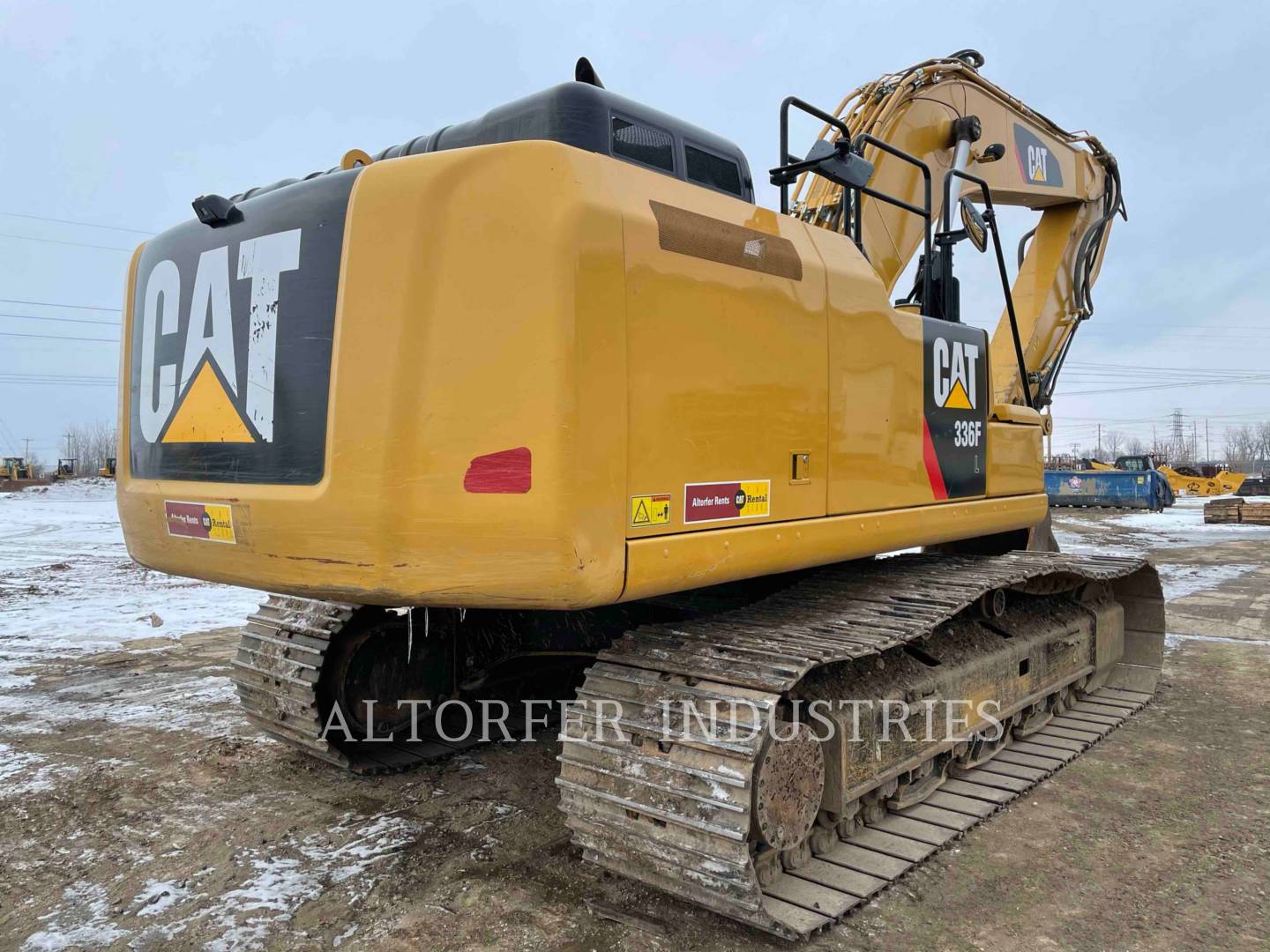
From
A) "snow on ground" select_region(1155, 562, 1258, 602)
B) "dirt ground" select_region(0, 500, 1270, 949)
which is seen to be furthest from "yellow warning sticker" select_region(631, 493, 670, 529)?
"snow on ground" select_region(1155, 562, 1258, 602)

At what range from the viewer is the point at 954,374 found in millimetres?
4102

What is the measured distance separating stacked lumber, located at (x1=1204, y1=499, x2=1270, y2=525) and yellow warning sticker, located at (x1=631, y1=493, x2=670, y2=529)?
22.0 m

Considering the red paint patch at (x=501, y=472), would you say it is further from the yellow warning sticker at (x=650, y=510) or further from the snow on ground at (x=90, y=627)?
the snow on ground at (x=90, y=627)

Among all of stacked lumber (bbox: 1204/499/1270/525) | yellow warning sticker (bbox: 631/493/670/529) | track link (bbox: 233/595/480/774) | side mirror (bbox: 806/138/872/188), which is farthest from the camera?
stacked lumber (bbox: 1204/499/1270/525)

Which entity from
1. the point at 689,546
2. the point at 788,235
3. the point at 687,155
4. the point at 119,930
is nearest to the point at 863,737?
the point at 689,546

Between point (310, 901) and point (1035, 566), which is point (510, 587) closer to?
point (310, 901)

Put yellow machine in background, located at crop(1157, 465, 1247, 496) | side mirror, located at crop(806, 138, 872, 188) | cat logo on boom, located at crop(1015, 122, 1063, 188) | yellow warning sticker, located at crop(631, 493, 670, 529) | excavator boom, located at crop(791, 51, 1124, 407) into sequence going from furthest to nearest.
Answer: yellow machine in background, located at crop(1157, 465, 1247, 496) < cat logo on boom, located at crop(1015, 122, 1063, 188) < excavator boom, located at crop(791, 51, 1124, 407) < side mirror, located at crop(806, 138, 872, 188) < yellow warning sticker, located at crop(631, 493, 670, 529)

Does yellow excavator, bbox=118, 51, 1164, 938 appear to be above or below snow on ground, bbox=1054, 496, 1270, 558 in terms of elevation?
above

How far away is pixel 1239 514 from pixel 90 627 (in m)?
22.0

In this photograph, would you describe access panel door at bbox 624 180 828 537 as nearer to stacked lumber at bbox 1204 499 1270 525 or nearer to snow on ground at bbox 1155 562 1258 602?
snow on ground at bbox 1155 562 1258 602

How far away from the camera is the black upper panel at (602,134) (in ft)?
9.21

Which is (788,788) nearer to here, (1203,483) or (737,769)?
(737,769)

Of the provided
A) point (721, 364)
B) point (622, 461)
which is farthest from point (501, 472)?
point (721, 364)

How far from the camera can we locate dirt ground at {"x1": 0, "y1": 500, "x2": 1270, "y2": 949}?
2.83 m
